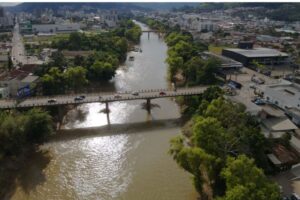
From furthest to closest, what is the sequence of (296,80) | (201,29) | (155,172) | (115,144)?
(201,29) < (296,80) < (115,144) < (155,172)

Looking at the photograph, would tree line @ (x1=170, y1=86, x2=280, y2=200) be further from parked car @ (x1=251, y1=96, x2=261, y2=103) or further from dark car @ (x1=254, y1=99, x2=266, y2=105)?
parked car @ (x1=251, y1=96, x2=261, y2=103)

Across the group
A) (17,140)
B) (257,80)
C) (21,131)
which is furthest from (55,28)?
(17,140)

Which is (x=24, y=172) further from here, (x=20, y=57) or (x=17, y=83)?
(x=20, y=57)

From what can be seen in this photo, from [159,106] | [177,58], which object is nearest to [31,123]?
[159,106]

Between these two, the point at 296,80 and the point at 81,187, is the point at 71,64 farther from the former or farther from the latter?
the point at 296,80

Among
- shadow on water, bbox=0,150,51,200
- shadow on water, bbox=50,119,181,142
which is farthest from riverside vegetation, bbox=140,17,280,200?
shadow on water, bbox=0,150,51,200
